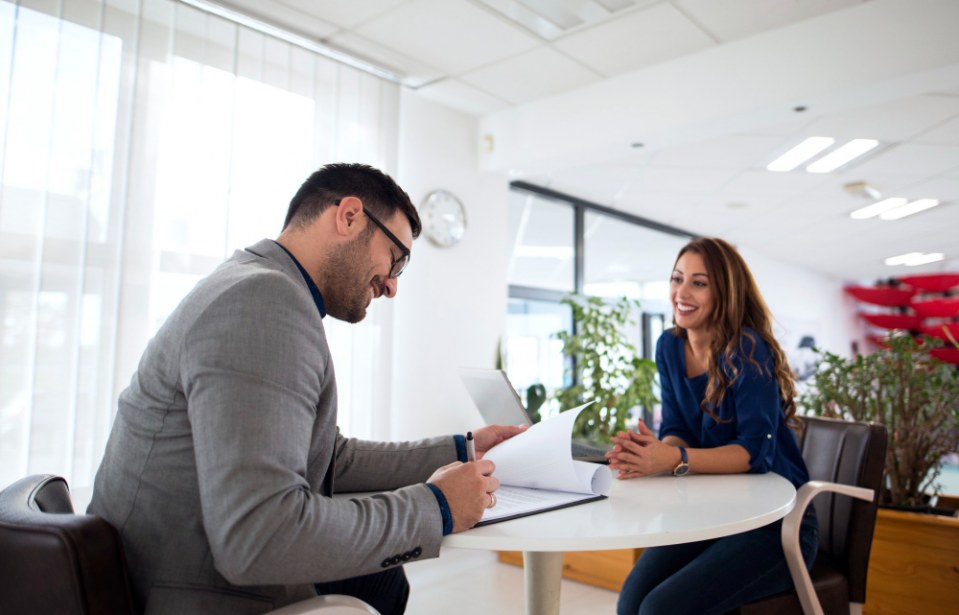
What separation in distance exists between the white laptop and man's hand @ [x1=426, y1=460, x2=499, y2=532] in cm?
54

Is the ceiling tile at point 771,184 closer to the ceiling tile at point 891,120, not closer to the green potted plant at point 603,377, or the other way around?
the ceiling tile at point 891,120

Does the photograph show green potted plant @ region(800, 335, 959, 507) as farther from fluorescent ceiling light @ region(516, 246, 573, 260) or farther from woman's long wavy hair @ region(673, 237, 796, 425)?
fluorescent ceiling light @ region(516, 246, 573, 260)

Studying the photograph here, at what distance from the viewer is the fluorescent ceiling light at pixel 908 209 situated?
20.0ft

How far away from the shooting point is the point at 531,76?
12.3ft

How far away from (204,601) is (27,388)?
192 cm

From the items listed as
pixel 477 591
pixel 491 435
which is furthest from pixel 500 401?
pixel 477 591

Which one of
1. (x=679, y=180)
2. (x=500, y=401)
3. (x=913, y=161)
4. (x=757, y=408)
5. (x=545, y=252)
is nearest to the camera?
(x=757, y=408)

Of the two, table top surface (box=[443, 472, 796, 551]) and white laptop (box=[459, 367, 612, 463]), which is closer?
table top surface (box=[443, 472, 796, 551])

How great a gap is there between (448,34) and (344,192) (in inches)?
89.9

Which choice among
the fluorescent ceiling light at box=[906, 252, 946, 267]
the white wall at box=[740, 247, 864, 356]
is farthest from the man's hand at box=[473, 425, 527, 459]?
the fluorescent ceiling light at box=[906, 252, 946, 267]

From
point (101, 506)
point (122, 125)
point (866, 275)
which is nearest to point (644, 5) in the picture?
point (122, 125)

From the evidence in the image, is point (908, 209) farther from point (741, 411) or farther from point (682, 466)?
point (682, 466)

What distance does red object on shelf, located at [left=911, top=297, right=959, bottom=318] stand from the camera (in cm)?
1094

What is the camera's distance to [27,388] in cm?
237
